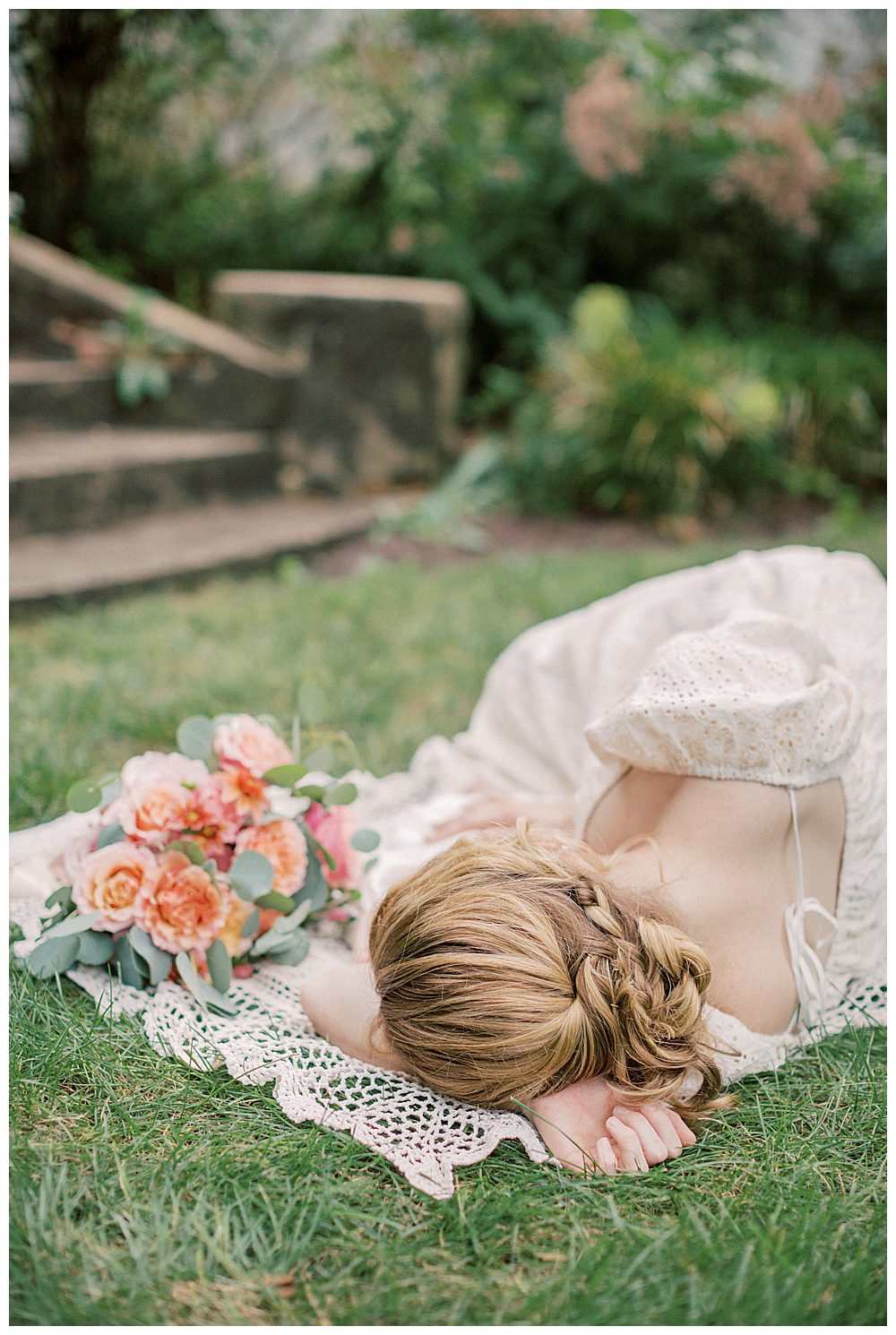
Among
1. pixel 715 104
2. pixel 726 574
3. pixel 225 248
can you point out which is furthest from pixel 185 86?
pixel 726 574

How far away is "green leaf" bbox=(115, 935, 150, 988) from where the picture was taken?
5.82 feet

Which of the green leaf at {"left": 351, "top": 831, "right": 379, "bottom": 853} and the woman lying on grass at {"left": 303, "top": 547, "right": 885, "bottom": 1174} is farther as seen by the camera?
the green leaf at {"left": 351, "top": 831, "right": 379, "bottom": 853}

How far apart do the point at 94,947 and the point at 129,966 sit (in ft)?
0.23

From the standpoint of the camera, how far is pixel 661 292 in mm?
6727

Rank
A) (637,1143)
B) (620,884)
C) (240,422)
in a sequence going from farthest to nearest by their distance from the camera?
(240,422)
(620,884)
(637,1143)

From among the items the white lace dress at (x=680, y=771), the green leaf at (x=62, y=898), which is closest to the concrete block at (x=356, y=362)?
the white lace dress at (x=680, y=771)

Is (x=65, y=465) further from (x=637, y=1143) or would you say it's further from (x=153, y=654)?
(x=637, y=1143)

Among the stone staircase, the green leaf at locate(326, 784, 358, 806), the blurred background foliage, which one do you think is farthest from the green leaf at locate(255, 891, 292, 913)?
the blurred background foliage

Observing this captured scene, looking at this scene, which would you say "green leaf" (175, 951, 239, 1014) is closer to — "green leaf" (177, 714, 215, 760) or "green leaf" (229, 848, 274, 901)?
"green leaf" (229, 848, 274, 901)

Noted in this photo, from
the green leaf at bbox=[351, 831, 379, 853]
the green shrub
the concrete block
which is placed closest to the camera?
the green leaf at bbox=[351, 831, 379, 853]

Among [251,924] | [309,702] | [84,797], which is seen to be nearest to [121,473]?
[309,702]

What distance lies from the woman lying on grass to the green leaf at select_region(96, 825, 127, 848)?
0.42m

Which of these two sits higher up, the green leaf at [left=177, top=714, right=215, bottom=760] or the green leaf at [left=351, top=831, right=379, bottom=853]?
the green leaf at [left=177, top=714, right=215, bottom=760]

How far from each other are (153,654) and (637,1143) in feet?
7.53
